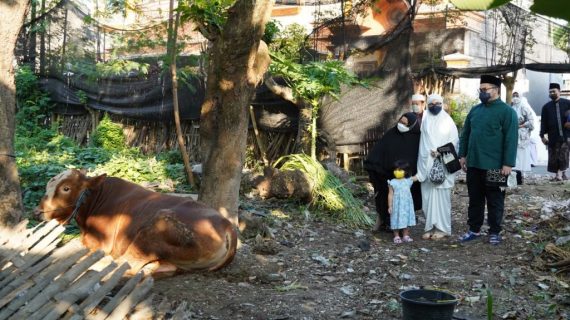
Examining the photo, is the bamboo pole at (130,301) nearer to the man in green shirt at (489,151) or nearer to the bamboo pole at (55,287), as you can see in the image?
the bamboo pole at (55,287)

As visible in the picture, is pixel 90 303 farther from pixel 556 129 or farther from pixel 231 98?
pixel 556 129

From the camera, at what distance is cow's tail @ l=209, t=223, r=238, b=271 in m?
5.30

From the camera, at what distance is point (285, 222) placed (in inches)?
316

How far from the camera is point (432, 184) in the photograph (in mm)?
7848

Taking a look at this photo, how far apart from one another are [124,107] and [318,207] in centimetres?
730

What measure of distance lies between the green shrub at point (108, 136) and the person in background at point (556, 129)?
29.0ft

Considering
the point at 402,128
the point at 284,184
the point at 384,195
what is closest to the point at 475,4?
the point at 402,128

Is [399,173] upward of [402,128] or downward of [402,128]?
downward

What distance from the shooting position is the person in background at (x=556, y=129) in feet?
38.2

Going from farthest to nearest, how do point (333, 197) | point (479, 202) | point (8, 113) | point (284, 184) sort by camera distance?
point (284, 184) → point (333, 197) → point (479, 202) → point (8, 113)

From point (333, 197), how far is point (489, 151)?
92.4 inches

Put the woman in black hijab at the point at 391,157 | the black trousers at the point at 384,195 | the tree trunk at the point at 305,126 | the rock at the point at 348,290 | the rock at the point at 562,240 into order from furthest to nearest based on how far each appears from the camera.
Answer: the tree trunk at the point at 305,126, the black trousers at the point at 384,195, the woman in black hijab at the point at 391,157, the rock at the point at 562,240, the rock at the point at 348,290

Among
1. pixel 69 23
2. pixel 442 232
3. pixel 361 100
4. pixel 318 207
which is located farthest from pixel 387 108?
pixel 69 23

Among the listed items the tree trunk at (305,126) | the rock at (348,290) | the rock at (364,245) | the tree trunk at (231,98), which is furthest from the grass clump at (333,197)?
the rock at (348,290)
